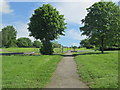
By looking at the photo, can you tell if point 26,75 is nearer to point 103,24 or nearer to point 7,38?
point 103,24

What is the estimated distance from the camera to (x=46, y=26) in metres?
35.6

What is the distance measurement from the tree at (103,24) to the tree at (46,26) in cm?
561

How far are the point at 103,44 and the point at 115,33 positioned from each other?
355 cm

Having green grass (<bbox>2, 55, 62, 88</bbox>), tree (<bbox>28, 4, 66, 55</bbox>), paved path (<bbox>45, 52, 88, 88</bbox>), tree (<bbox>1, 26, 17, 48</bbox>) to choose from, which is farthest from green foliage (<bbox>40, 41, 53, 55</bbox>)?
tree (<bbox>1, 26, 17, 48</bbox>)

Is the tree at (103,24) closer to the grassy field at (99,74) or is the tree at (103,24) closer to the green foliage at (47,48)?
the green foliage at (47,48)

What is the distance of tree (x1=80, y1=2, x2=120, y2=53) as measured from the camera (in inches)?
1356

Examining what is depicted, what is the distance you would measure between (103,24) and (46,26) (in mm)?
11585

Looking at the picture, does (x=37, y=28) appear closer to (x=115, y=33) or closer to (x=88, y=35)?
(x=88, y=35)

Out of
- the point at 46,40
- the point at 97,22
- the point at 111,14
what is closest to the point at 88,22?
the point at 97,22

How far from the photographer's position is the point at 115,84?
8156 millimetres

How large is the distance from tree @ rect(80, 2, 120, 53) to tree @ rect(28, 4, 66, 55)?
561 cm

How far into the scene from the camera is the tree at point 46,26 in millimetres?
35094

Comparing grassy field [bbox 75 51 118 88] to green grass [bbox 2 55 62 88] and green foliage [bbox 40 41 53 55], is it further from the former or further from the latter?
green foliage [bbox 40 41 53 55]

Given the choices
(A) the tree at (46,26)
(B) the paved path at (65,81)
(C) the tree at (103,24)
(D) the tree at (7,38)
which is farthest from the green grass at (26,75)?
(D) the tree at (7,38)
